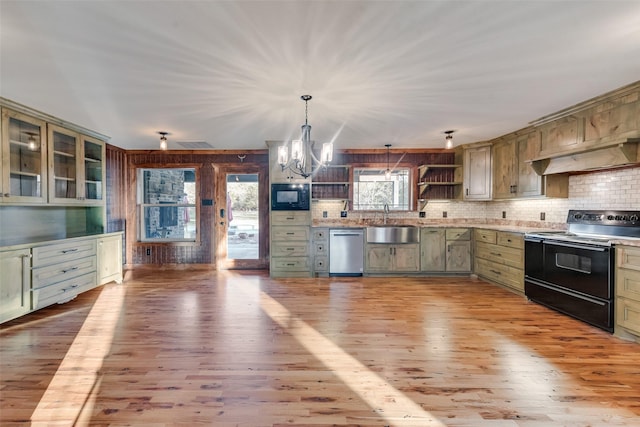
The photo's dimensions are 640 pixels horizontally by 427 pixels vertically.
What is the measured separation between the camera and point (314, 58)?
219 cm

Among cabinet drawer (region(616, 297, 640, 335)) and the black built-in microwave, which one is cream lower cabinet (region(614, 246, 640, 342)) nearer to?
cabinet drawer (region(616, 297, 640, 335))

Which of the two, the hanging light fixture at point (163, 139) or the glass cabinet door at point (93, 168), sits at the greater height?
the hanging light fixture at point (163, 139)

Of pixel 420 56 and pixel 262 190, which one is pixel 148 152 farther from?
pixel 420 56

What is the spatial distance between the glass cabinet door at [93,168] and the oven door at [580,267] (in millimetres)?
6245

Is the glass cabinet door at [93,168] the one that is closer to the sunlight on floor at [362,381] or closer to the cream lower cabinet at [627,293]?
the sunlight on floor at [362,381]

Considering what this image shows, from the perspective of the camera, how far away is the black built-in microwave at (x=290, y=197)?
16.3 feet

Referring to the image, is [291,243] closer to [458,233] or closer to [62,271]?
[458,233]

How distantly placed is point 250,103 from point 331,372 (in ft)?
8.97

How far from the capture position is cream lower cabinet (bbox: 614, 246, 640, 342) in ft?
8.43

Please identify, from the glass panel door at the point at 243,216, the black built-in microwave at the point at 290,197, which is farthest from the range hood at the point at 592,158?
the glass panel door at the point at 243,216

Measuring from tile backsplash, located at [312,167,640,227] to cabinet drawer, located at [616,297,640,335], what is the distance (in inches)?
43.3

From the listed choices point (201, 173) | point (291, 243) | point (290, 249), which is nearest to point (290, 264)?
point (290, 249)

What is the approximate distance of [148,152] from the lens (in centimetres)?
562

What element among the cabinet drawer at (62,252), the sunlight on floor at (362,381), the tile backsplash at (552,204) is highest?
the tile backsplash at (552,204)
